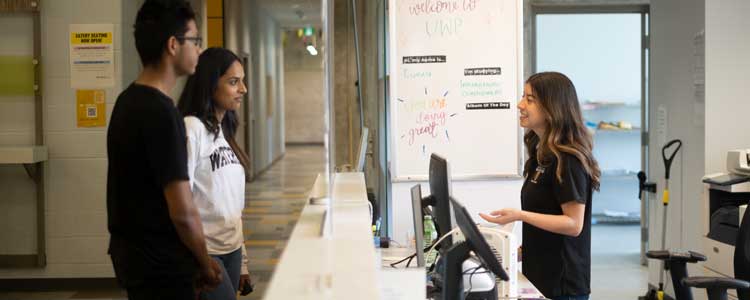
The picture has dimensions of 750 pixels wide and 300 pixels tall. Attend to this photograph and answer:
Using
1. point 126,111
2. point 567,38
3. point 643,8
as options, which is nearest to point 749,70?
point 643,8

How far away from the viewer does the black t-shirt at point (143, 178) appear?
1.79m

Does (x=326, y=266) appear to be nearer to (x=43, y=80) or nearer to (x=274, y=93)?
(x=43, y=80)

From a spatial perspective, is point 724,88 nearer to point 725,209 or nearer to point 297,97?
point 725,209

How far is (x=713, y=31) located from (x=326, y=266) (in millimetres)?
3917

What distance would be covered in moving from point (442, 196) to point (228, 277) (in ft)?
2.64

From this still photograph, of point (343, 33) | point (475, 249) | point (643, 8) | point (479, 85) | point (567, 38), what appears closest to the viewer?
point (475, 249)

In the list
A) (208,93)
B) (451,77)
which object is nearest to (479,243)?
(208,93)

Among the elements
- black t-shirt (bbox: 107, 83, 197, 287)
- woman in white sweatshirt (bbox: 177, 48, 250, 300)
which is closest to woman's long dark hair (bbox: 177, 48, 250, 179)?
woman in white sweatshirt (bbox: 177, 48, 250, 300)

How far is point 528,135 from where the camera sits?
9.36 ft

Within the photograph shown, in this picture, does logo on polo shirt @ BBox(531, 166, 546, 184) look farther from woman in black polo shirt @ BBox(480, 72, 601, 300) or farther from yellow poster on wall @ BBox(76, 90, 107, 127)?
yellow poster on wall @ BBox(76, 90, 107, 127)

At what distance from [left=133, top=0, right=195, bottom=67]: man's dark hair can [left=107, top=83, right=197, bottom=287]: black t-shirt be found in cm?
14

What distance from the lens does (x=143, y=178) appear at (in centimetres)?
182

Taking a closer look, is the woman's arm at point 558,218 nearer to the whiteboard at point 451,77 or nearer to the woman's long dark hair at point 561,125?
the woman's long dark hair at point 561,125

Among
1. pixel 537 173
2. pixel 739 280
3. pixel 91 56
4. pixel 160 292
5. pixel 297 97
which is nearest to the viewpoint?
pixel 160 292
